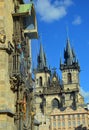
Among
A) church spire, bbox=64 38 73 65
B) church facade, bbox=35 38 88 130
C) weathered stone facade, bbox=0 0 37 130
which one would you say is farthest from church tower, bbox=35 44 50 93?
weathered stone facade, bbox=0 0 37 130

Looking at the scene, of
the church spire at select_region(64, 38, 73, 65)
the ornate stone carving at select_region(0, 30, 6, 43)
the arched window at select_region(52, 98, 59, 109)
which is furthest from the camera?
the church spire at select_region(64, 38, 73, 65)

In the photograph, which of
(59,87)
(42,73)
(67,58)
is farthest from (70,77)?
(42,73)

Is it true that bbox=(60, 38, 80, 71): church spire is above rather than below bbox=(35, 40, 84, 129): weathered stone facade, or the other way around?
above

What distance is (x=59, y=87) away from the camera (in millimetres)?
76062

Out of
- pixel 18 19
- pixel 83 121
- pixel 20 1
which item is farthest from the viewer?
pixel 83 121

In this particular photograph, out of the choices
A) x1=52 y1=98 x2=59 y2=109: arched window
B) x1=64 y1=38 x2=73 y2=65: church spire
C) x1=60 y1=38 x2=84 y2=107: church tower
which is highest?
x1=64 y1=38 x2=73 y2=65: church spire

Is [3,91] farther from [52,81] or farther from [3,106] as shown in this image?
[52,81]

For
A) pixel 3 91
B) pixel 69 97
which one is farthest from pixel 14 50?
pixel 69 97

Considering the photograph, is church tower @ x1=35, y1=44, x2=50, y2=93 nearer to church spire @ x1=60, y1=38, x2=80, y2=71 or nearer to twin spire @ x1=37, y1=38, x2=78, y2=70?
twin spire @ x1=37, y1=38, x2=78, y2=70

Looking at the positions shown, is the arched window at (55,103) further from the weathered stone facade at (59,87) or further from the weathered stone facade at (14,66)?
the weathered stone facade at (14,66)

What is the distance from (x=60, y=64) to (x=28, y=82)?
2609 inches

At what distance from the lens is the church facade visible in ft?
238

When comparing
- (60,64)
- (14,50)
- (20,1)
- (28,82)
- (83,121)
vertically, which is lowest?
(83,121)

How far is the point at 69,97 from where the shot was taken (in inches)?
2896
